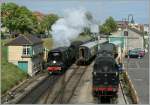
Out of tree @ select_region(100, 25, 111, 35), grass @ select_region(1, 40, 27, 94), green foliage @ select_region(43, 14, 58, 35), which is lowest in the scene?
grass @ select_region(1, 40, 27, 94)

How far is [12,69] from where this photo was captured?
123 ft

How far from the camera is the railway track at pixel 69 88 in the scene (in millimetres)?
27817

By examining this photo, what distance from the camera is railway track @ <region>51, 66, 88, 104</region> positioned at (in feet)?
91.3

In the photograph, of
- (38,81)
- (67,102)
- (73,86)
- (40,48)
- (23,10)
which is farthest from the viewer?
(23,10)

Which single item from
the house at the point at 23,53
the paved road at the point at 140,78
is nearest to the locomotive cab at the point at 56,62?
the house at the point at 23,53

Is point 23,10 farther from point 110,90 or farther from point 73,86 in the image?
point 110,90

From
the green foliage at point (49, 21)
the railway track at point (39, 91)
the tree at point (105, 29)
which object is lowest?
the railway track at point (39, 91)

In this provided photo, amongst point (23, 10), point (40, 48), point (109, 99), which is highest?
point (23, 10)

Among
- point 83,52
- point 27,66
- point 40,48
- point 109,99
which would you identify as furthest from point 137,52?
point 109,99

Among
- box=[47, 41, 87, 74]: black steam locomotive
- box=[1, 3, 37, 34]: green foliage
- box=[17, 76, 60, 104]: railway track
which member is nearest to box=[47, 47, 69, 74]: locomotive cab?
box=[47, 41, 87, 74]: black steam locomotive

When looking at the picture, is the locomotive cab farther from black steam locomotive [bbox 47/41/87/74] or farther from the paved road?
the paved road

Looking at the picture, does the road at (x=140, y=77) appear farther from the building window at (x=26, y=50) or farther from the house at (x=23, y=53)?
the building window at (x=26, y=50)

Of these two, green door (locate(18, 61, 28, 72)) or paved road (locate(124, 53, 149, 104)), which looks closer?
paved road (locate(124, 53, 149, 104))

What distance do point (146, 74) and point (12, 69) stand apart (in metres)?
14.5
